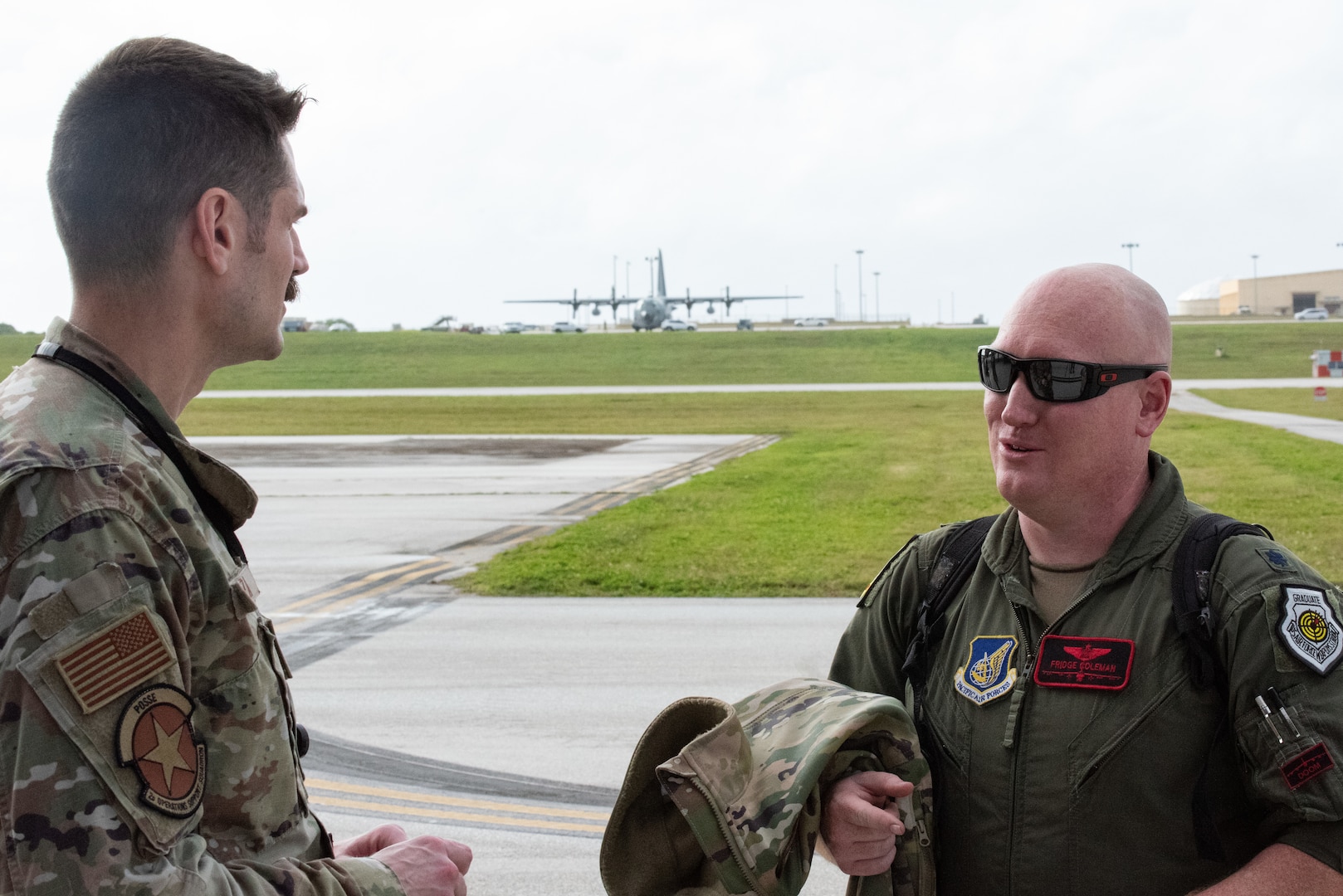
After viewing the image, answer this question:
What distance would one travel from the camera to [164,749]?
5.67 ft

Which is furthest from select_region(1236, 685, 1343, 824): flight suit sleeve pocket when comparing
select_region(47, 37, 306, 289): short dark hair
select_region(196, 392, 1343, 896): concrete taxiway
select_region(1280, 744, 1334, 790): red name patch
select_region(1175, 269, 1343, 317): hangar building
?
select_region(1175, 269, 1343, 317): hangar building

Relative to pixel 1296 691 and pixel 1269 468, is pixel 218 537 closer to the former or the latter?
pixel 1296 691

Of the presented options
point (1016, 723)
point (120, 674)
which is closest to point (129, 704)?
point (120, 674)

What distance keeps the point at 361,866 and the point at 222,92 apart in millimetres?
1320

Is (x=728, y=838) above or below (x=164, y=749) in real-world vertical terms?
below

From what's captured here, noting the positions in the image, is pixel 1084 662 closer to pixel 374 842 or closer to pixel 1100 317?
pixel 1100 317

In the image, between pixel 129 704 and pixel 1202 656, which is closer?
pixel 129 704

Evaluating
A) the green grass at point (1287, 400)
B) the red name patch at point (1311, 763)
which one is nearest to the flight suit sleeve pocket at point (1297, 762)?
the red name patch at point (1311, 763)

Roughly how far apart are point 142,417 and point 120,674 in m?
0.45

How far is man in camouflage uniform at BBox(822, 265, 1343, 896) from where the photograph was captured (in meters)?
2.24

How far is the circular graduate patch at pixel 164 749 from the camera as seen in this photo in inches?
66.2

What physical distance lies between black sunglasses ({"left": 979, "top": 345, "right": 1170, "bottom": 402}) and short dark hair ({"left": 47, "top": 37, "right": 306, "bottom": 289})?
161 cm

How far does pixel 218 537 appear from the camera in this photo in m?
1.99

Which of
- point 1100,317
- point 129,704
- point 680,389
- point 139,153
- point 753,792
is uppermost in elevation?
point 139,153
